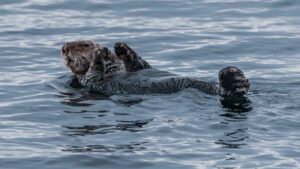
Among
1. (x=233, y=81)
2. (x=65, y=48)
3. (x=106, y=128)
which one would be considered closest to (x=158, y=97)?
(x=233, y=81)

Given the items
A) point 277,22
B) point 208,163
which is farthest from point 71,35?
point 208,163

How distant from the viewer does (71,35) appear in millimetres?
12078

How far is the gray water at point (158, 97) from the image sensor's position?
548cm

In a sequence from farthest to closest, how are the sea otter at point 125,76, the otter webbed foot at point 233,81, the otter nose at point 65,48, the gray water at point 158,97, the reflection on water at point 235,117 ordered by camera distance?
1. the otter nose at point 65,48
2. the sea otter at point 125,76
3. the otter webbed foot at point 233,81
4. the reflection on water at point 235,117
5. the gray water at point 158,97

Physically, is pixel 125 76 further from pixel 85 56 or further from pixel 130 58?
pixel 85 56

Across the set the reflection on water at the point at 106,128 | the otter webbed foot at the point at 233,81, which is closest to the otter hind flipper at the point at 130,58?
the otter webbed foot at the point at 233,81

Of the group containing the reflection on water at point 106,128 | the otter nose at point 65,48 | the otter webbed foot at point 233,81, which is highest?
the otter nose at point 65,48

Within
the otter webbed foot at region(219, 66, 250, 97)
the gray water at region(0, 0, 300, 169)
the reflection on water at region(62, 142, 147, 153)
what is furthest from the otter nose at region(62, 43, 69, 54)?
the reflection on water at region(62, 142, 147, 153)

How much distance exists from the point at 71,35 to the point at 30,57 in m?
1.73

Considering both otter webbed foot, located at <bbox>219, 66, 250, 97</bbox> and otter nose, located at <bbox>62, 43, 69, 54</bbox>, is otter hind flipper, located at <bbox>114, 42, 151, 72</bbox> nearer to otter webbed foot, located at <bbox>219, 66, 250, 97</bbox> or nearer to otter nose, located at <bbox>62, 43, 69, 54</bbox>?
otter nose, located at <bbox>62, 43, 69, 54</bbox>

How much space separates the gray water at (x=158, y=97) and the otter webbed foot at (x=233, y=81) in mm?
197

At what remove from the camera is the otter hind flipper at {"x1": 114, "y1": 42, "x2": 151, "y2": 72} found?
336 inches

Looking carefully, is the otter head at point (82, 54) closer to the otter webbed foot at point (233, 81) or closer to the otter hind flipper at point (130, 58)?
the otter hind flipper at point (130, 58)

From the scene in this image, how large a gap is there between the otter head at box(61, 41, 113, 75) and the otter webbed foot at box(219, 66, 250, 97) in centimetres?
202
